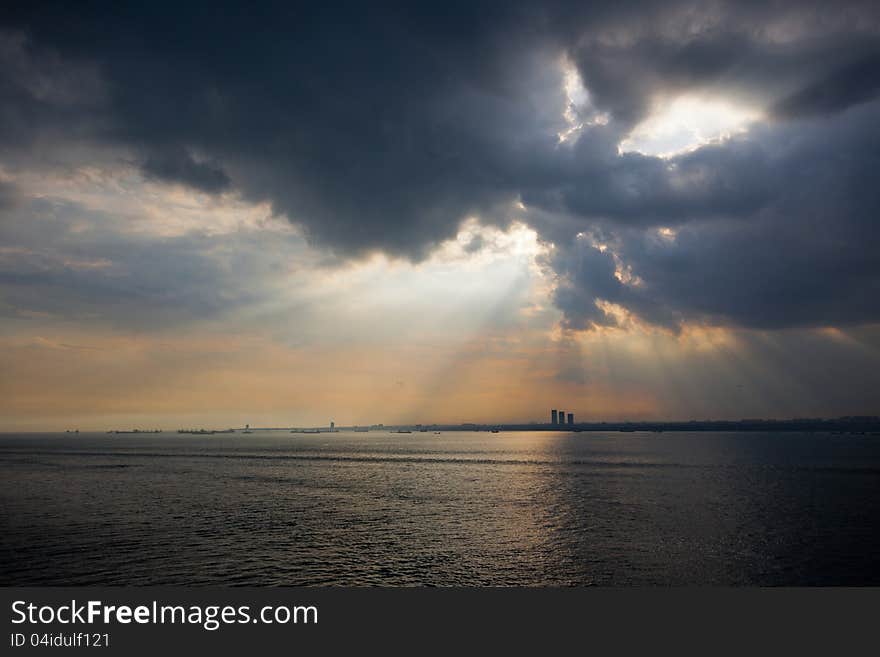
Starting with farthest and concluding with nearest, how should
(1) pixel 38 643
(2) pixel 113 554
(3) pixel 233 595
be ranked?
(2) pixel 113 554 < (3) pixel 233 595 < (1) pixel 38 643

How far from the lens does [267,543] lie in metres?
55.2

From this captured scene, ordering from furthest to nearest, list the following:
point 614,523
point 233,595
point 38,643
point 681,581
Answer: point 614,523, point 681,581, point 233,595, point 38,643

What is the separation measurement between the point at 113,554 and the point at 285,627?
98.2 ft

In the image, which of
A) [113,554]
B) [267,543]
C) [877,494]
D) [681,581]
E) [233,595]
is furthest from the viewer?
[877,494]

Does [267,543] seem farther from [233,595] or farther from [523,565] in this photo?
[523,565]

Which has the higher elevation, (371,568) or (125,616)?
(125,616)

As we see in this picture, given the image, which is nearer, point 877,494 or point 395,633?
point 395,633

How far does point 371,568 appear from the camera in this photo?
45875mm

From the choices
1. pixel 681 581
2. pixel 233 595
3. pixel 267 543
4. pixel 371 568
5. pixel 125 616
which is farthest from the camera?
pixel 267 543

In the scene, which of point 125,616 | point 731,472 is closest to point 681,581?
point 125,616

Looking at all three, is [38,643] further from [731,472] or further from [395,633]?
[731,472]

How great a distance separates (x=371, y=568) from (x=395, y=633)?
1732cm

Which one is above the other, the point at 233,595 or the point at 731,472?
the point at 233,595

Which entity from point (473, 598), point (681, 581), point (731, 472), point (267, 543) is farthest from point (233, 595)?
point (731, 472)
